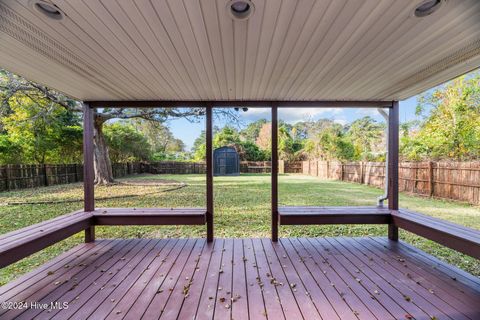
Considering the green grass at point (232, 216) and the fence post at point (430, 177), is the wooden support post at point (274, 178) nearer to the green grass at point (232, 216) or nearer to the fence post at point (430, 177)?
the green grass at point (232, 216)

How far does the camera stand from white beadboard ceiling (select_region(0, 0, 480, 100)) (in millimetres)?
1366

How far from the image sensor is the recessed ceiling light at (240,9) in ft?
4.23

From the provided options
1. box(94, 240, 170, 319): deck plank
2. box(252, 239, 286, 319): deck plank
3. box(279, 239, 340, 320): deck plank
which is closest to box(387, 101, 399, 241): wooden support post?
box(279, 239, 340, 320): deck plank

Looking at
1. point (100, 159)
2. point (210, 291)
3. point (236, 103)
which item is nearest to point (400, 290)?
point (210, 291)

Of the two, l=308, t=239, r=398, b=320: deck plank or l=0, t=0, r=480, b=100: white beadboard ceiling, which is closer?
l=0, t=0, r=480, b=100: white beadboard ceiling

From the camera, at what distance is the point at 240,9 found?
1.36 m

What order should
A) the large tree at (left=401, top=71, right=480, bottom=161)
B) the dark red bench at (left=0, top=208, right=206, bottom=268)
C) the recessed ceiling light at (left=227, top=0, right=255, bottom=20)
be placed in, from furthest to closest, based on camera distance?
the large tree at (left=401, top=71, right=480, bottom=161) → the dark red bench at (left=0, top=208, right=206, bottom=268) → the recessed ceiling light at (left=227, top=0, right=255, bottom=20)

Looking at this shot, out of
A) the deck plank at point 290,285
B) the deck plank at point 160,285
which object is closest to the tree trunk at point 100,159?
the deck plank at point 160,285

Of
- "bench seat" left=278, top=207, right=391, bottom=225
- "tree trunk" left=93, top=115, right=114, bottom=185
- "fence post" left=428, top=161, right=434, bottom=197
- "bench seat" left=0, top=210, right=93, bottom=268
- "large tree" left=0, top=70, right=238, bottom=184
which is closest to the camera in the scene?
"bench seat" left=0, top=210, right=93, bottom=268

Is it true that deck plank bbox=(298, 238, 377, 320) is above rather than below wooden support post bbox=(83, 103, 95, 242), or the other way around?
below

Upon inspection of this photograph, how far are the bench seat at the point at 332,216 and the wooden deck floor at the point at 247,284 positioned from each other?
0.34m

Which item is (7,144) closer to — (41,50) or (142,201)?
(142,201)

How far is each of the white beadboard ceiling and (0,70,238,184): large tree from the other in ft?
16.8

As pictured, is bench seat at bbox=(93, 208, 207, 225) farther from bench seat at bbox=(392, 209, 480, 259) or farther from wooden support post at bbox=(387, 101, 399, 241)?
wooden support post at bbox=(387, 101, 399, 241)
